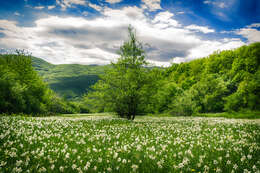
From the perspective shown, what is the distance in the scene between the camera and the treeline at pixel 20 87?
2573 centimetres

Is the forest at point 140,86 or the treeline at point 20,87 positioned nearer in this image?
the forest at point 140,86

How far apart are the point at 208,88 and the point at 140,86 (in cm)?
4780

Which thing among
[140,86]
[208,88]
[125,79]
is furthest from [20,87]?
[208,88]

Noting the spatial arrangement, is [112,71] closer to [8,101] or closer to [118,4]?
[118,4]

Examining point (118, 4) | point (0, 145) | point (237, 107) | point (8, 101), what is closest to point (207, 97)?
point (237, 107)

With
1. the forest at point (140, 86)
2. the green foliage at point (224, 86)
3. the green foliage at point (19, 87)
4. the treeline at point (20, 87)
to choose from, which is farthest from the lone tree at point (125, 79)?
the green foliage at point (224, 86)

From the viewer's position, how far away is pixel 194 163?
4973 millimetres

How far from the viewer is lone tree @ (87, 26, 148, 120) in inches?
766

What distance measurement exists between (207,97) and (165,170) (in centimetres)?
5721

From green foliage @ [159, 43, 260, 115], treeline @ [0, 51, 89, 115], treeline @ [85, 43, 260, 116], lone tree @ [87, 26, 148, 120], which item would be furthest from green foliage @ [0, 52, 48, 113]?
green foliage @ [159, 43, 260, 115]

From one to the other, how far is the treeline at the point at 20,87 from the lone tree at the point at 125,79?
13.2 feet

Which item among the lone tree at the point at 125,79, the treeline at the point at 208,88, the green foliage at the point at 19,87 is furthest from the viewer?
the green foliage at the point at 19,87

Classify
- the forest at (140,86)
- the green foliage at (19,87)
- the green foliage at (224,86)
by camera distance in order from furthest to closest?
the green foliage at (224,86)
the green foliage at (19,87)
the forest at (140,86)

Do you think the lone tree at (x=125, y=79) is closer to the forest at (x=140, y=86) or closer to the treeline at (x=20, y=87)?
the forest at (x=140, y=86)
